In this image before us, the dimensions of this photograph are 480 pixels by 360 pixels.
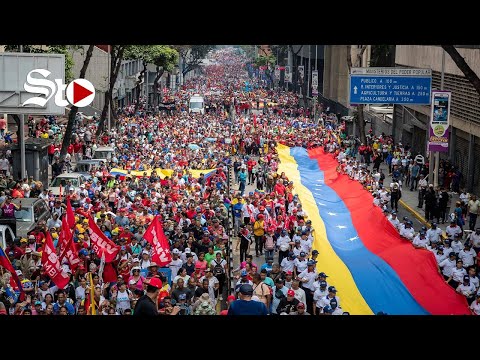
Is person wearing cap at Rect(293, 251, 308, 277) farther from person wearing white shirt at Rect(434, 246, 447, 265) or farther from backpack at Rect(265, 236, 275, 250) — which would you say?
backpack at Rect(265, 236, 275, 250)

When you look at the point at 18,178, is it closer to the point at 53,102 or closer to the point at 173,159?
the point at 53,102

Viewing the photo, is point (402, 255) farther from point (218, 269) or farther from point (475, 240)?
point (218, 269)

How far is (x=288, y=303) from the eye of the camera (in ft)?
44.3

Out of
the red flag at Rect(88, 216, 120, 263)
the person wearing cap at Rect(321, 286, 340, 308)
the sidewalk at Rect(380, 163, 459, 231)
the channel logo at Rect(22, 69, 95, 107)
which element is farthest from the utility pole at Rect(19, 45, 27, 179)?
the person wearing cap at Rect(321, 286, 340, 308)

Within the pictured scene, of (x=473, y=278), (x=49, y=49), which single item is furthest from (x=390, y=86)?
(x=49, y=49)

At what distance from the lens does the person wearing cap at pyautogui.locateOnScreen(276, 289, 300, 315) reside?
13.4m

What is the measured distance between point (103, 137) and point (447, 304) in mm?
32212

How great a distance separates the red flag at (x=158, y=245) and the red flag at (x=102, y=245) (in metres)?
0.62

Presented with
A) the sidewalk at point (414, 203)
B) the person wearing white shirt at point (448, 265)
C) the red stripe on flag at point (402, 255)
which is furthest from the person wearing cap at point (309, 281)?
the sidewalk at point (414, 203)

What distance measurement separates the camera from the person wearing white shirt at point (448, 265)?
17.0 m

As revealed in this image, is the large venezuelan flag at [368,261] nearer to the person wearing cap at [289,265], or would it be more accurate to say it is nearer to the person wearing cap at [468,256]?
the person wearing cap at [468,256]
